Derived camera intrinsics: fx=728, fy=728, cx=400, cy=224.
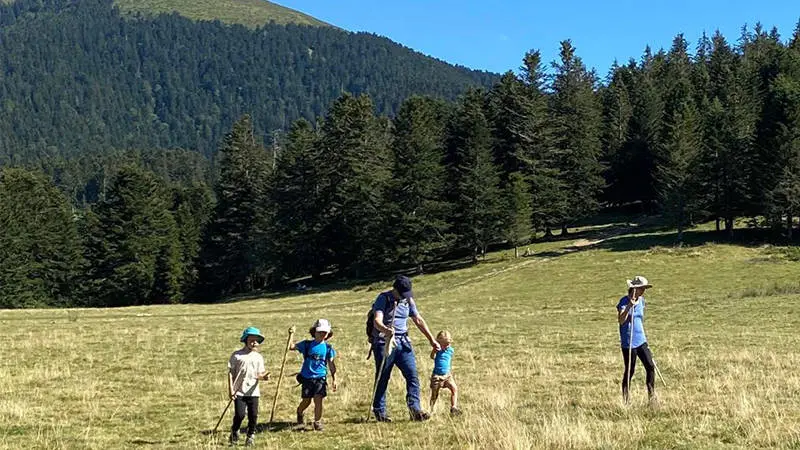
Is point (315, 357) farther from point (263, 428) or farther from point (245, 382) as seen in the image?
point (263, 428)

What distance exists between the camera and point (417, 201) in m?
60.7

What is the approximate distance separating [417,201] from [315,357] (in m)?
49.8

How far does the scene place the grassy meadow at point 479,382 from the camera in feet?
32.3

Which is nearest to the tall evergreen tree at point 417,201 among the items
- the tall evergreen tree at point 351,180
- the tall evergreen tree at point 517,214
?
the tall evergreen tree at point 351,180

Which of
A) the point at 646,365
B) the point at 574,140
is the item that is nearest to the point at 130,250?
the point at 574,140

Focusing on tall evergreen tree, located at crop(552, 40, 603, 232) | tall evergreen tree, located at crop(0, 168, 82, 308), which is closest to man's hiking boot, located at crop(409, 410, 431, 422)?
tall evergreen tree, located at crop(552, 40, 603, 232)

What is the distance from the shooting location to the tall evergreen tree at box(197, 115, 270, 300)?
74875 millimetres

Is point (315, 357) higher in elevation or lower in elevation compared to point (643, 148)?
lower

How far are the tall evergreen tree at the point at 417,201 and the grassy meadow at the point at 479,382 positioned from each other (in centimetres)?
2085

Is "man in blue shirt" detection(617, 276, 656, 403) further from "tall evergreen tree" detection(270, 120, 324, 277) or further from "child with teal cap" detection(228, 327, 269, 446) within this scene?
"tall evergreen tree" detection(270, 120, 324, 277)

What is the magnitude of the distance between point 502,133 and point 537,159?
8574mm

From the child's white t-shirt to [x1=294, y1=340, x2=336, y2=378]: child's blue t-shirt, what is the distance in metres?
0.94

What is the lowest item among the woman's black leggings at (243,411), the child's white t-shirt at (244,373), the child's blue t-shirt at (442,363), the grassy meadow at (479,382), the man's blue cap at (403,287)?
the grassy meadow at (479,382)

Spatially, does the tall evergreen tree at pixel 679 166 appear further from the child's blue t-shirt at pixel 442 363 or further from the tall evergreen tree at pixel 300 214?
the child's blue t-shirt at pixel 442 363
